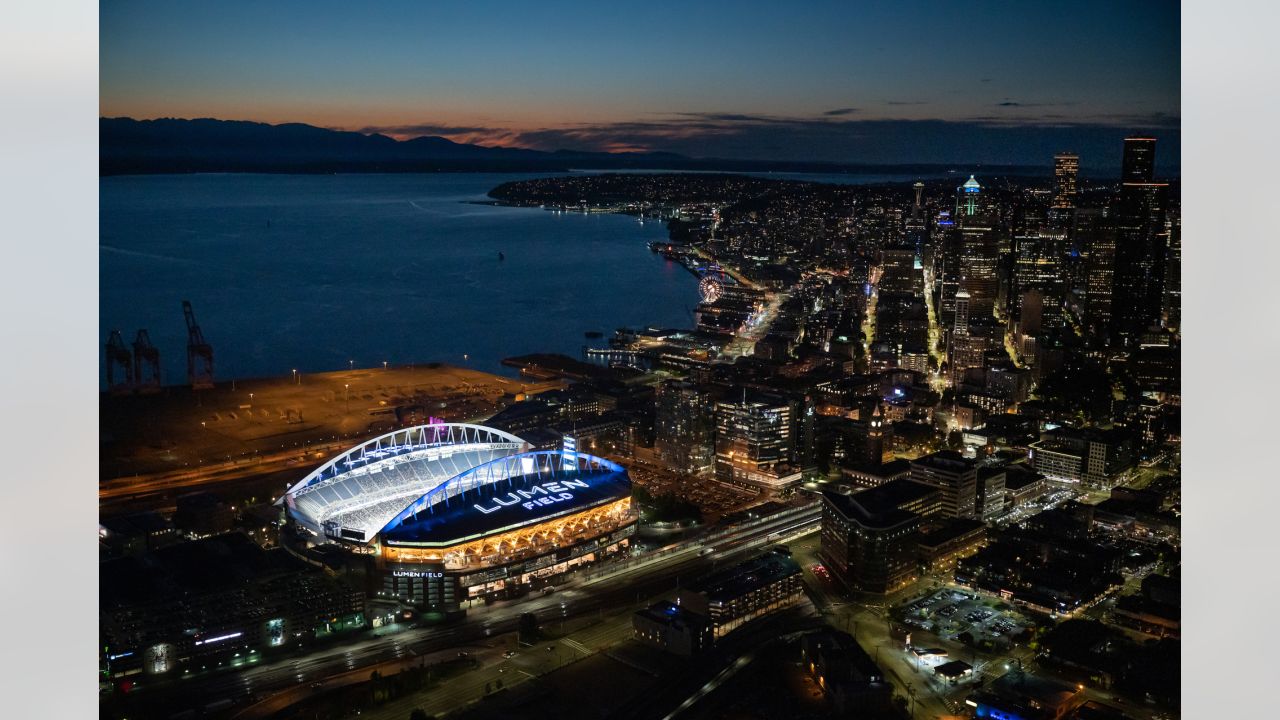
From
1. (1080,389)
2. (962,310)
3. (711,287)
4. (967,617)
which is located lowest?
(967,617)

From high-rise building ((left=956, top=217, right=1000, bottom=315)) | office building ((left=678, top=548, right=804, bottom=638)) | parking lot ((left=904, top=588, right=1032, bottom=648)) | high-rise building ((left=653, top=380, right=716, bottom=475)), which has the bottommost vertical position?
parking lot ((left=904, top=588, right=1032, bottom=648))

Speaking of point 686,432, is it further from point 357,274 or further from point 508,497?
point 357,274

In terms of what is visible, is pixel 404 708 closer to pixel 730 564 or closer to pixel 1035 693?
pixel 730 564

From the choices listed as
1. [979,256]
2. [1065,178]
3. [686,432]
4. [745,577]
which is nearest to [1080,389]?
[1065,178]

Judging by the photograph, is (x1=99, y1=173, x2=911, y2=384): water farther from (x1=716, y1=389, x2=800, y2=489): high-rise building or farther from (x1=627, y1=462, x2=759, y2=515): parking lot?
(x1=627, y1=462, x2=759, y2=515): parking lot

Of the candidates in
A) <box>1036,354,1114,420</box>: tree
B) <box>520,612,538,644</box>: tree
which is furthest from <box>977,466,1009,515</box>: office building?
<box>520,612,538,644</box>: tree

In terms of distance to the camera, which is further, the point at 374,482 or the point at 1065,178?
the point at 1065,178

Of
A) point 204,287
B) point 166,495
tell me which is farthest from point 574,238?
point 166,495
